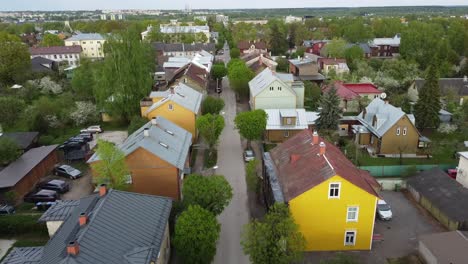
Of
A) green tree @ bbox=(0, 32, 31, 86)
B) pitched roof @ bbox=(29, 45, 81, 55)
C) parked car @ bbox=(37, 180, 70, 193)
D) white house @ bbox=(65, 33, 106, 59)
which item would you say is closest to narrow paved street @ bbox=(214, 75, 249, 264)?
parked car @ bbox=(37, 180, 70, 193)

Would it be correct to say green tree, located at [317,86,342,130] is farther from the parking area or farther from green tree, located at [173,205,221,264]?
green tree, located at [173,205,221,264]

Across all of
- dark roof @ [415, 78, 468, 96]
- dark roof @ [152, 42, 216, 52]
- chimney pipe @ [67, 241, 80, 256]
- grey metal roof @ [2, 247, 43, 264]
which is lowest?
grey metal roof @ [2, 247, 43, 264]

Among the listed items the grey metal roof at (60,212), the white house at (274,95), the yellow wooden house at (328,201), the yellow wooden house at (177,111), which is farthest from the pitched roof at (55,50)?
the yellow wooden house at (328,201)

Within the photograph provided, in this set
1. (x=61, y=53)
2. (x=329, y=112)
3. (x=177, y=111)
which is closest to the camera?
(x=177, y=111)

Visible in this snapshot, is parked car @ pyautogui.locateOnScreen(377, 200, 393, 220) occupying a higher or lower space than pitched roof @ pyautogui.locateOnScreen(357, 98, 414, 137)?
lower

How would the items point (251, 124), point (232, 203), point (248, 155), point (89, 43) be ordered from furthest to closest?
point (89, 43), point (251, 124), point (248, 155), point (232, 203)

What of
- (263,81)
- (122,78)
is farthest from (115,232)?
(263,81)

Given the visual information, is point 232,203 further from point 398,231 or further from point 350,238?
point 398,231
